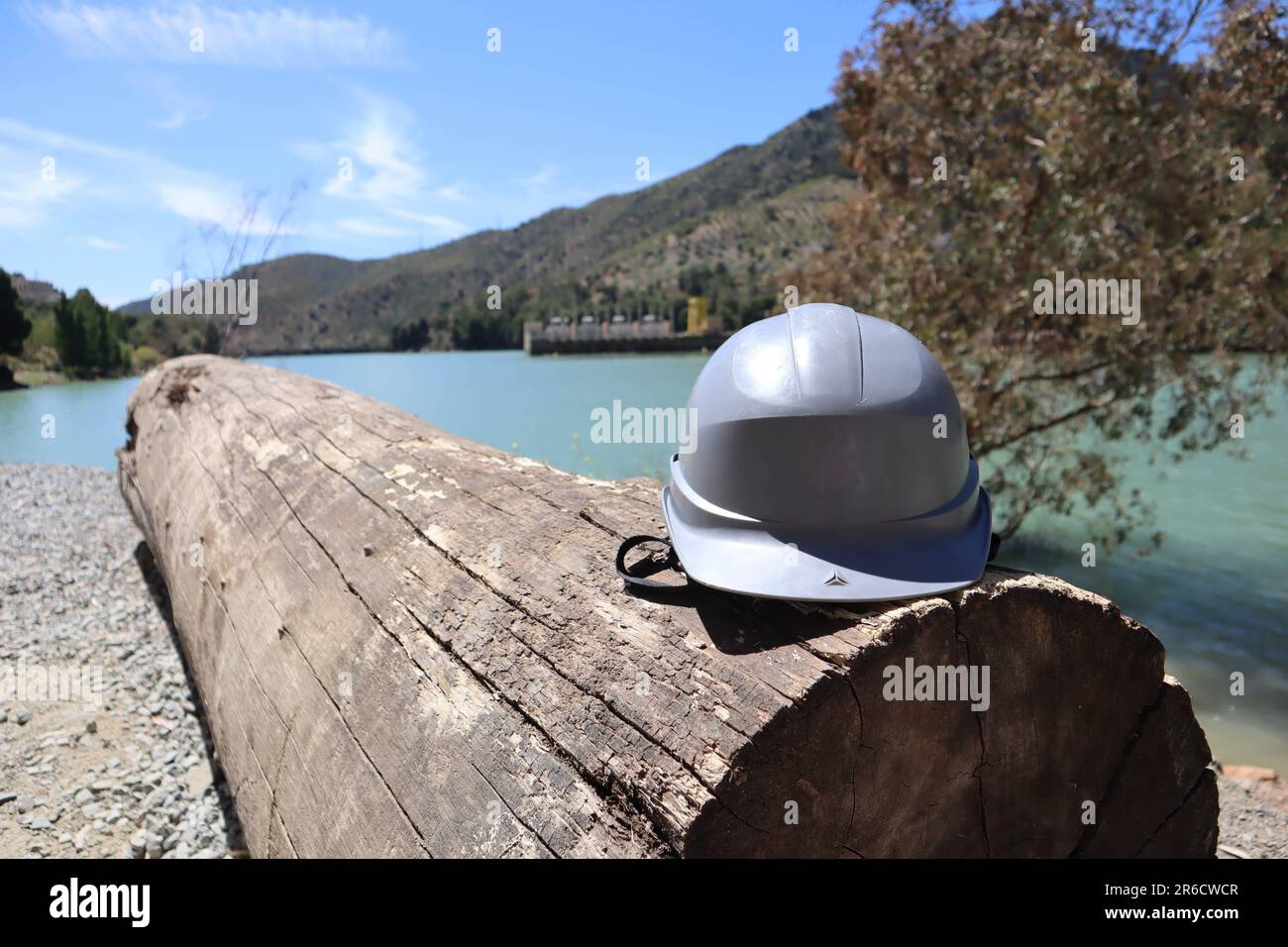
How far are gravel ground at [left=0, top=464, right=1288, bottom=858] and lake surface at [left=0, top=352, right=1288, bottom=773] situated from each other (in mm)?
1768

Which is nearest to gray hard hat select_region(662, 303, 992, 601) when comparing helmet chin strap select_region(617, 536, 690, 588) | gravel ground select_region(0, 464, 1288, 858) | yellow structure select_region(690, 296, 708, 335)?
helmet chin strap select_region(617, 536, 690, 588)

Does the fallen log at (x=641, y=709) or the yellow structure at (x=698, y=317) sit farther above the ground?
the yellow structure at (x=698, y=317)

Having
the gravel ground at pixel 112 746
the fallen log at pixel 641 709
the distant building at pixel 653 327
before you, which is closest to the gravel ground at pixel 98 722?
the gravel ground at pixel 112 746

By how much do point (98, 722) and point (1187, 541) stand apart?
455 inches

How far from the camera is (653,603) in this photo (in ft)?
6.70

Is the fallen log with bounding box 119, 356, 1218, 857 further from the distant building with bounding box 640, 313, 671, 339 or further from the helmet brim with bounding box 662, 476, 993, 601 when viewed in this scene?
the distant building with bounding box 640, 313, 671, 339

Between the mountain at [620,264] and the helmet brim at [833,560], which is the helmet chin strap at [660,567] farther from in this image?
the mountain at [620,264]

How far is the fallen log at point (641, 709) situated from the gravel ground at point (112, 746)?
94 centimetres

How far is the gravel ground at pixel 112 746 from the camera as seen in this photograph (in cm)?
364

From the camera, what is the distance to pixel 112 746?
4375 mm

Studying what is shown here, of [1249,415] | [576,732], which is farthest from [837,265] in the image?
[576,732]

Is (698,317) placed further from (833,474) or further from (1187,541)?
(833,474)

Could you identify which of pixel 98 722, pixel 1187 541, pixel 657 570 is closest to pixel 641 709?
pixel 657 570
